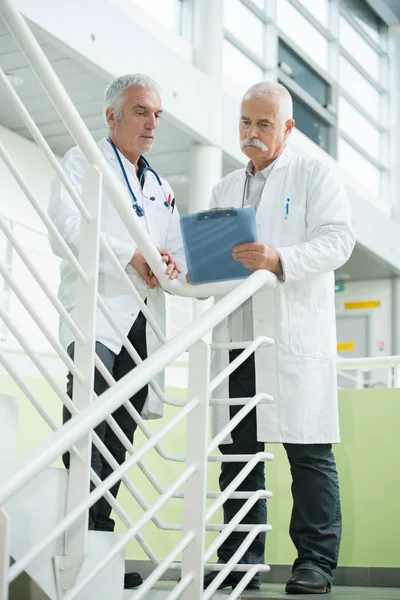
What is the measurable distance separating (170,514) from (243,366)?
1411 mm

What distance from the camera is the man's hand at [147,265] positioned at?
2.25 m

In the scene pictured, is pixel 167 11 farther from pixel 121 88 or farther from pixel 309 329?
pixel 309 329

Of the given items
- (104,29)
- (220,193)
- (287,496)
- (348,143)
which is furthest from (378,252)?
(220,193)

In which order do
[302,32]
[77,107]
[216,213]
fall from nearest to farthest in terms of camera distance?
1. [216,213]
2. [77,107]
3. [302,32]

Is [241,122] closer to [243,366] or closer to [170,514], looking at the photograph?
[243,366]

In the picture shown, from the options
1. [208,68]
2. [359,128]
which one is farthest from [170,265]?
[359,128]

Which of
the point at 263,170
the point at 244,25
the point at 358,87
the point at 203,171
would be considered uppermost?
the point at 358,87

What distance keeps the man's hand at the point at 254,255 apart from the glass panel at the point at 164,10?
5227 mm

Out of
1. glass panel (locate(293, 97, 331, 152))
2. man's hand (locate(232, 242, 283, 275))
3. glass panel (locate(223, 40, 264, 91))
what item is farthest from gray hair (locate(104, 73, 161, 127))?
glass panel (locate(293, 97, 331, 152))

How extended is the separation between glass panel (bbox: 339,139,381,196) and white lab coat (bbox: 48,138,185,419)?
7784 millimetres

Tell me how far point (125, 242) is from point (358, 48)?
914 cm

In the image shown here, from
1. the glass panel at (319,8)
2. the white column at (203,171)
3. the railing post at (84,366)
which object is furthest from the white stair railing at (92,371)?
the glass panel at (319,8)

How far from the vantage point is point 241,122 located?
253cm

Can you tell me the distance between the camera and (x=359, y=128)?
10570 millimetres
